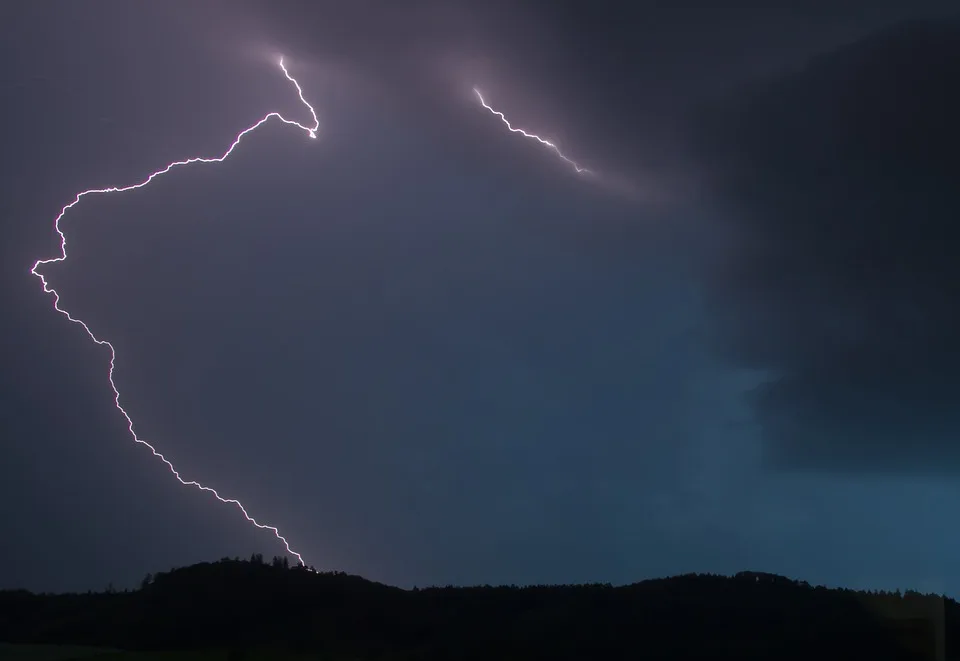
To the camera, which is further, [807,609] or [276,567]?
[276,567]

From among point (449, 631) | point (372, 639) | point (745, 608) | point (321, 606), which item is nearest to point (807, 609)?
point (745, 608)

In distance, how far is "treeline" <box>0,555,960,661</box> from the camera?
816 inches

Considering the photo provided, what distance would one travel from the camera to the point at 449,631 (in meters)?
22.8

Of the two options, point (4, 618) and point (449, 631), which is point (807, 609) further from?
point (4, 618)

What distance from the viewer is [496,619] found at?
24.5 meters

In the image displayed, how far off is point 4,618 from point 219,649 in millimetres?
11965

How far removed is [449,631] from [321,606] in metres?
4.57

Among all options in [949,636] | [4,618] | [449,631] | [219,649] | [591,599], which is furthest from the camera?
[4,618]

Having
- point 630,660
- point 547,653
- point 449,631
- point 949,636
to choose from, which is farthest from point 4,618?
point 949,636

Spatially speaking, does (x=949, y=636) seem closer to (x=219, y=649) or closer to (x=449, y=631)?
(x=449, y=631)

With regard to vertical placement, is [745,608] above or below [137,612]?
above

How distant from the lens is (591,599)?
24656mm

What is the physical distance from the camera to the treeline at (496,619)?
816 inches

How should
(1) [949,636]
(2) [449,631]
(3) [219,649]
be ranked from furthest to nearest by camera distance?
(2) [449,631] < (1) [949,636] < (3) [219,649]
